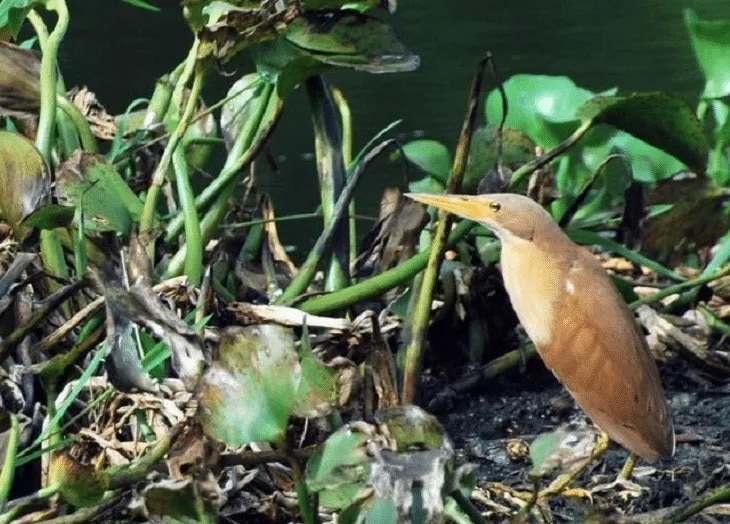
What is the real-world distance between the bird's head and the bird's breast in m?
0.02

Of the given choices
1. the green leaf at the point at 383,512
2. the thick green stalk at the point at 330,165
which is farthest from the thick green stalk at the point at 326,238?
the green leaf at the point at 383,512

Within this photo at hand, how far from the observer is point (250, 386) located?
134cm

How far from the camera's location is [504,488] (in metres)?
1.73

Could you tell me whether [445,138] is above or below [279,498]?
below

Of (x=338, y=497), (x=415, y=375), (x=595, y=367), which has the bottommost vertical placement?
(x=595, y=367)

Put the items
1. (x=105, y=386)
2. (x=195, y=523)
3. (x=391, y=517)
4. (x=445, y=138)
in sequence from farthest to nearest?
(x=445, y=138), (x=105, y=386), (x=195, y=523), (x=391, y=517)

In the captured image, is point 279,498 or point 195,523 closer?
point 195,523

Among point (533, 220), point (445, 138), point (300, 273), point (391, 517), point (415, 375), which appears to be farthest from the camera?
point (445, 138)

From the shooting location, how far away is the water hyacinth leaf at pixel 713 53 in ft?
8.43

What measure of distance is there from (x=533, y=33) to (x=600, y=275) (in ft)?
14.1

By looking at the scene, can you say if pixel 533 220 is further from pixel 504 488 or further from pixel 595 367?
pixel 504 488

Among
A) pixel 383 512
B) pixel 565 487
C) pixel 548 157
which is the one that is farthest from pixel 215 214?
pixel 383 512

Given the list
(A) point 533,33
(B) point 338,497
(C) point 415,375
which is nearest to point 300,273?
(C) point 415,375

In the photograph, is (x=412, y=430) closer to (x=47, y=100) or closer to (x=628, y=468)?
(x=628, y=468)
